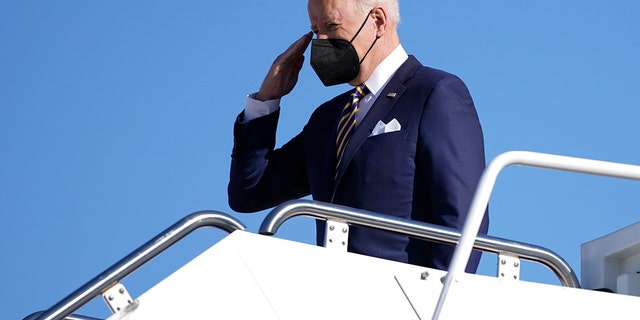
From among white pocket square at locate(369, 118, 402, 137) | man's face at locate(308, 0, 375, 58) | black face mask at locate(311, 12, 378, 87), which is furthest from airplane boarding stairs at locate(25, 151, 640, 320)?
man's face at locate(308, 0, 375, 58)

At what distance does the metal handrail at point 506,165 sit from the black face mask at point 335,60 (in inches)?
77.3

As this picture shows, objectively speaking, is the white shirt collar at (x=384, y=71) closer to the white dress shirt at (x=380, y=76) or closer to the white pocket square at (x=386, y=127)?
the white dress shirt at (x=380, y=76)

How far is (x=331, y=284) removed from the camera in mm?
4453

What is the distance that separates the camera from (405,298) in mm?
4488

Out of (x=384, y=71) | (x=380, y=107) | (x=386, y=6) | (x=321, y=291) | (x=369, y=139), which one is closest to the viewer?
(x=321, y=291)

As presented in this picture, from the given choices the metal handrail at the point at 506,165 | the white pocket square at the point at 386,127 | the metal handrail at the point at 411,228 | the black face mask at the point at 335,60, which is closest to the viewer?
the metal handrail at the point at 506,165

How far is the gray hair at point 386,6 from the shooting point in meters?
6.29

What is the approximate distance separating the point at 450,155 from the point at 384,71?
751 millimetres

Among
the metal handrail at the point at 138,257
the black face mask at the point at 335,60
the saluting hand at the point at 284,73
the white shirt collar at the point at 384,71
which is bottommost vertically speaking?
the metal handrail at the point at 138,257

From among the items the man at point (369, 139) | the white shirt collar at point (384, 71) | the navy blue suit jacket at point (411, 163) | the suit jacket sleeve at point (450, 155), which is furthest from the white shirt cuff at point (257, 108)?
the suit jacket sleeve at point (450, 155)

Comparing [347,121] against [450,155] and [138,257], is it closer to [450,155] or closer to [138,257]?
[450,155]

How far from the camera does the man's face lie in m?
6.24

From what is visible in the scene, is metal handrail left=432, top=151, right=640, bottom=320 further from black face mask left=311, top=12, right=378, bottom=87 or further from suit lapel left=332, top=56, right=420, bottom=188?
black face mask left=311, top=12, right=378, bottom=87

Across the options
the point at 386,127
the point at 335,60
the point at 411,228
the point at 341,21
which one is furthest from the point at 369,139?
the point at 411,228
